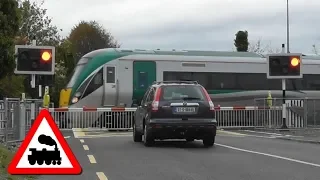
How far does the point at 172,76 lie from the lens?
94.4ft

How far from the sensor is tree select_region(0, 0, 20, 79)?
16.8 meters

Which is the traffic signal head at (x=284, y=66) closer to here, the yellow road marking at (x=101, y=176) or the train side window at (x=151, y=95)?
the train side window at (x=151, y=95)

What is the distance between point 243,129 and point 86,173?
17820 mm

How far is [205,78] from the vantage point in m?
29.6

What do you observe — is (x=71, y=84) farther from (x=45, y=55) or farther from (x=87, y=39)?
(x=87, y=39)

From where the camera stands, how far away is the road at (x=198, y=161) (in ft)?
34.0

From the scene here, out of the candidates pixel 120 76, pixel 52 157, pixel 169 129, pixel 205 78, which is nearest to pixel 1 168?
pixel 52 157

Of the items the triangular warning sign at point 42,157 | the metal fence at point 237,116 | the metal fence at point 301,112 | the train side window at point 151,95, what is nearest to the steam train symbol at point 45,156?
the triangular warning sign at point 42,157

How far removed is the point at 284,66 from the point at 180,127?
10.7 metres

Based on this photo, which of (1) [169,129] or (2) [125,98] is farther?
(2) [125,98]

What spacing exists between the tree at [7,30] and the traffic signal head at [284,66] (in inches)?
466

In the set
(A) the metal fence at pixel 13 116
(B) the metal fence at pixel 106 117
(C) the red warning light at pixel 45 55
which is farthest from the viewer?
(B) the metal fence at pixel 106 117

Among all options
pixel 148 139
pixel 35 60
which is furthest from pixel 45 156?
pixel 35 60

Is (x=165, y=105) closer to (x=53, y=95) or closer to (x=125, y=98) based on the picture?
(x=125, y=98)
